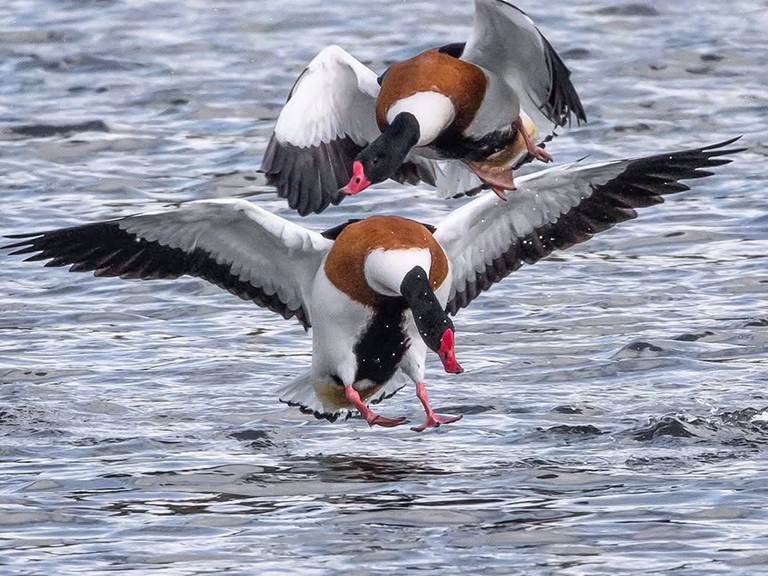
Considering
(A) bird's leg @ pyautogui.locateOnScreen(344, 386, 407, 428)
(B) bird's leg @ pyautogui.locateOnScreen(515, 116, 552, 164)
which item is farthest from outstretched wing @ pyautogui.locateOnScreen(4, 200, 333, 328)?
(B) bird's leg @ pyautogui.locateOnScreen(515, 116, 552, 164)

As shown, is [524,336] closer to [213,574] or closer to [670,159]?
[670,159]

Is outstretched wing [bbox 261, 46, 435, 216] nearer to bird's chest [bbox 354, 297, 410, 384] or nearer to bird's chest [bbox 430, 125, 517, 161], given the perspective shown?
bird's chest [bbox 430, 125, 517, 161]

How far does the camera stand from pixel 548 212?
8961mm

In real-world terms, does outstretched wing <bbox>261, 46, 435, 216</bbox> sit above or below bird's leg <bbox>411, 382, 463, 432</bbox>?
above

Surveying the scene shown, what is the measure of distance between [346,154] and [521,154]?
0.92 metres

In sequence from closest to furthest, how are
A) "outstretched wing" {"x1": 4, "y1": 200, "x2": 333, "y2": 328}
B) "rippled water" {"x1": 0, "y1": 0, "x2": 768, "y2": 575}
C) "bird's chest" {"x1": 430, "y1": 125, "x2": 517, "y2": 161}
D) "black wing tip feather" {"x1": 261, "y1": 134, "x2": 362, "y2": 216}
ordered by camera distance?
"rippled water" {"x1": 0, "y1": 0, "x2": 768, "y2": 575} < "outstretched wing" {"x1": 4, "y1": 200, "x2": 333, "y2": 328} < "bird's chest" {"x1": 430, "y1": 125, "x2": 517, "y2": 161} < "black wing tip feather" {"x1": 261, "y1": 134, "x2": 362, "y2": 216}

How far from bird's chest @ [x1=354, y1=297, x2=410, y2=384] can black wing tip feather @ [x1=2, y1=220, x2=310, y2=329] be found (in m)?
0.77

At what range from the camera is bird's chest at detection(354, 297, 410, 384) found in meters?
8.34

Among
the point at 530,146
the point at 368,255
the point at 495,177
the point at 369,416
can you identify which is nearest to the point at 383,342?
the point at 369,416

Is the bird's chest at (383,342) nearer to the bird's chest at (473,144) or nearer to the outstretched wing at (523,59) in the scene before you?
the bird's chest at (473,144)

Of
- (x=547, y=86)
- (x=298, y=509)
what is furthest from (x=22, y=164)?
(x=298, y=509)

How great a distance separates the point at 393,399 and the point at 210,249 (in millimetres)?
1280

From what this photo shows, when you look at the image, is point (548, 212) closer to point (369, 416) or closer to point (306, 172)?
point (306, 172)

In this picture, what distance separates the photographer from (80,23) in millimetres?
17625
